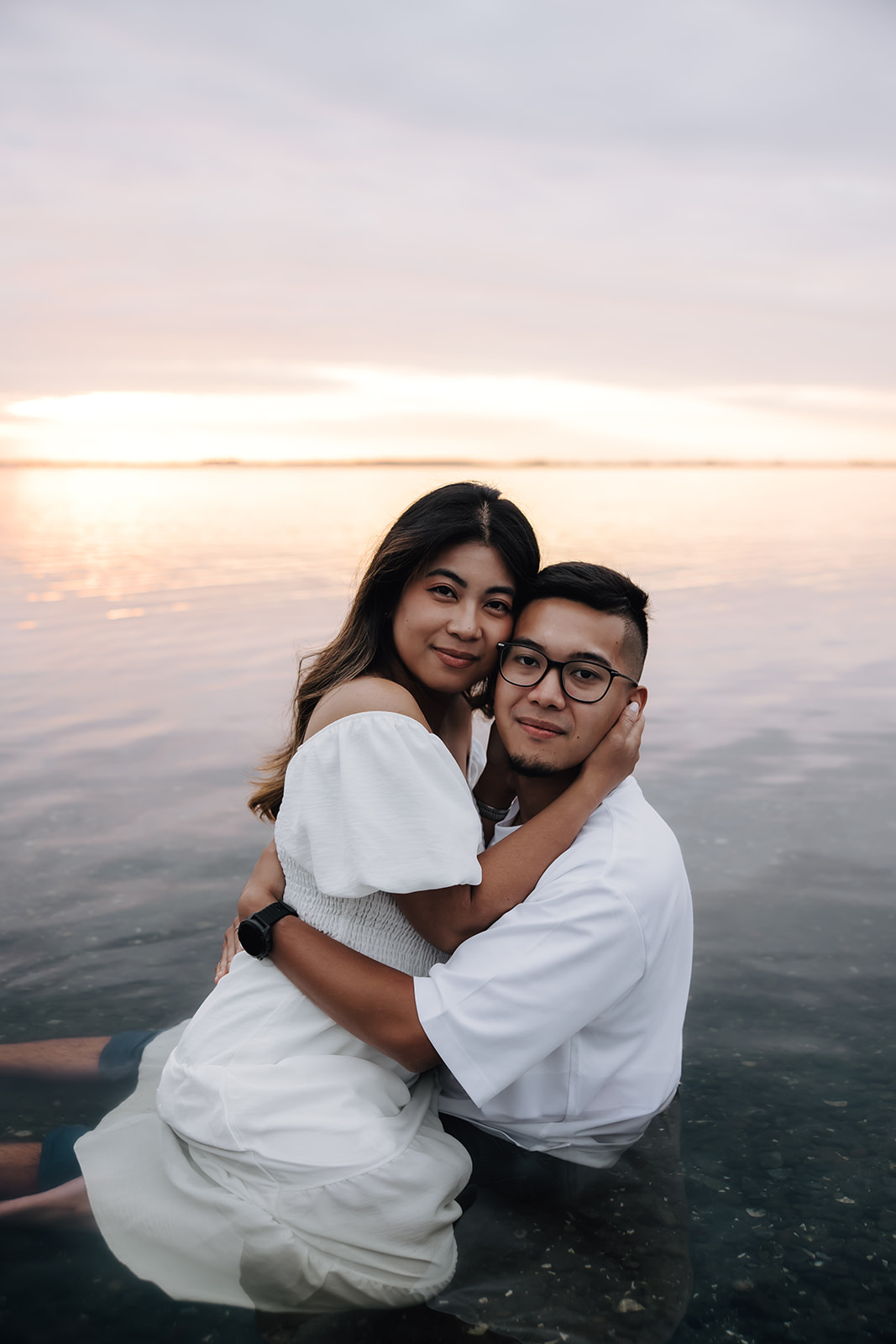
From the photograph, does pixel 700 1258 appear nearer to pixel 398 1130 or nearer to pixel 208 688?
pixel 398 1130

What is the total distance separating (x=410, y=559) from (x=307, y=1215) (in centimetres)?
226

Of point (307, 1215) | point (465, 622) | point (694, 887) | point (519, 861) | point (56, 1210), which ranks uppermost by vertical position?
point (465, 622)

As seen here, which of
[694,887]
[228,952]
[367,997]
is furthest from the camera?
[694,887]

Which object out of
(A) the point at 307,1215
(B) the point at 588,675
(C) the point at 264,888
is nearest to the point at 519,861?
(B) the point at 588,675

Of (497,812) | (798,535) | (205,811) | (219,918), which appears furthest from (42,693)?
(798,535)

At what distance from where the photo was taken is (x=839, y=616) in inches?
789

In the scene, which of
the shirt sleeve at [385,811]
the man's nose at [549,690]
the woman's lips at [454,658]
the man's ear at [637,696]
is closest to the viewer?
the shirt sleeve at [385,811]

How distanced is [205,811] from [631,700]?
6.02 m

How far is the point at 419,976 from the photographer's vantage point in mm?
3596

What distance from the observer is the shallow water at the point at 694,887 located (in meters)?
3.60

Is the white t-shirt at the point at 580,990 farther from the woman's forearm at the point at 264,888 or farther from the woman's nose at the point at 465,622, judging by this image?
the woman's forearm at the point at 264,888

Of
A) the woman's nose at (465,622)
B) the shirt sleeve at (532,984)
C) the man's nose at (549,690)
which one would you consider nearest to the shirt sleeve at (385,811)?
the shirt sleeve at (532,984)

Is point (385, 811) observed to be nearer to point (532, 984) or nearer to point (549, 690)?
point (532, 984)

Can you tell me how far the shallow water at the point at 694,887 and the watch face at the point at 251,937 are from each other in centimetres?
112
